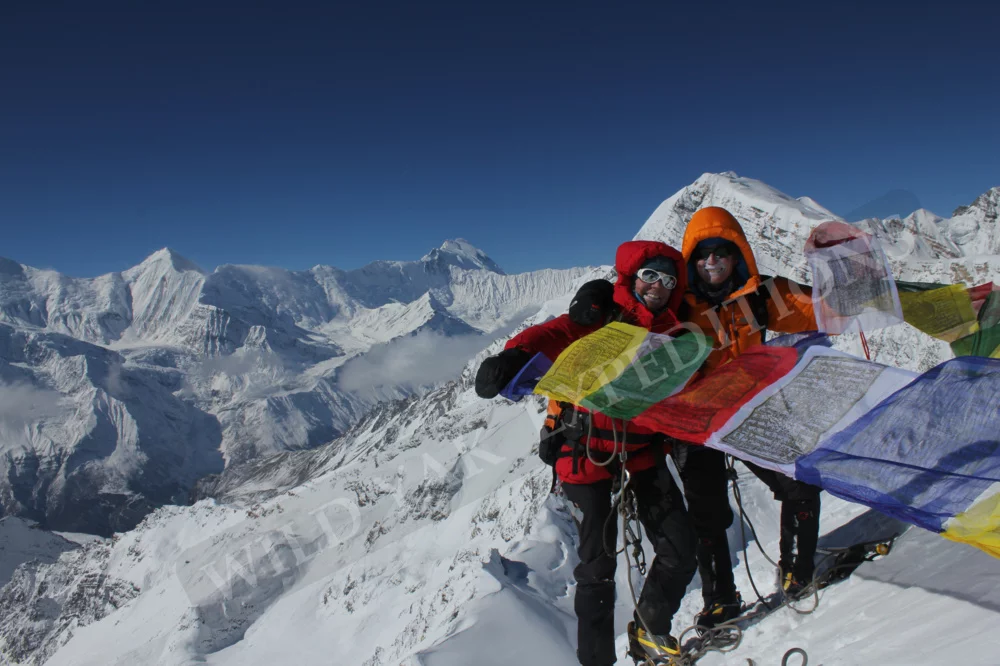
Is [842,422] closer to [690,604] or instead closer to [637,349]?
[637,349]

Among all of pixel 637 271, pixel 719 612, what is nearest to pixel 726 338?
pixel 637 271

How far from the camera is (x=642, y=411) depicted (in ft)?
16.5

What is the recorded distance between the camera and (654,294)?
5617mm

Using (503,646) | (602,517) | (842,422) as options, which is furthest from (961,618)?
(503,646)

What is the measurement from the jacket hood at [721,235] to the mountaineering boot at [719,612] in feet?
11.9

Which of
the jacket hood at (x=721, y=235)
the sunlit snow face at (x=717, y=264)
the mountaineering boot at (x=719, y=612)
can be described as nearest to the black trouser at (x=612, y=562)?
the mountaineering boot at (x=719, y=612)

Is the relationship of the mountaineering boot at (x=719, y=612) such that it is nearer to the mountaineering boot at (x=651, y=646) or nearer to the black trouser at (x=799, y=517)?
the mountaineering boot at (x=651, y=646)

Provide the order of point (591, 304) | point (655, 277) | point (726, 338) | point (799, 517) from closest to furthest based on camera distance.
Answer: point (591, 304), point (655, 277), point (726, 338), point (799, 517)

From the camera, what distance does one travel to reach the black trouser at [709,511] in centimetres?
580

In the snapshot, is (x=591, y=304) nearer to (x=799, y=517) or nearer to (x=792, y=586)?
(x=799, y=517)

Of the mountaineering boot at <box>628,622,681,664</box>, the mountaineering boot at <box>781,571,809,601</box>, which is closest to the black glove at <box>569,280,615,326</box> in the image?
the mountaineering boot at <box>628,622,681,664</box>

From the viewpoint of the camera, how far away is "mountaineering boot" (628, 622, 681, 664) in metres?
5.48

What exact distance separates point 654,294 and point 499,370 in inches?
78.7

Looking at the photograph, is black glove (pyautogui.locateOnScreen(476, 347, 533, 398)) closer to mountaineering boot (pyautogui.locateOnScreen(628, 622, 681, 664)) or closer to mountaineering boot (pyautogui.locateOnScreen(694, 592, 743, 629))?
mountaineering boot (pyautogui.locateOnScreen(628, 622, 681, 664))
